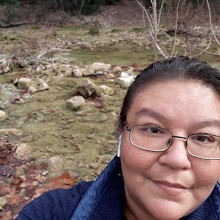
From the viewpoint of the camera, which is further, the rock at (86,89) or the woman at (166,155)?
the rock at (86,89)

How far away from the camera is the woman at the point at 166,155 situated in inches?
38.1

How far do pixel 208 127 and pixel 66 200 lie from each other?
28.8 inches

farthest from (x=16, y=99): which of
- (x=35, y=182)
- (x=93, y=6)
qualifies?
(x=93, y=6)

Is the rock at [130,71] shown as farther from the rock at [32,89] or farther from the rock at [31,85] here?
the rock at [32,89]

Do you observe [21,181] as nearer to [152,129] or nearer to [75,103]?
[75,103]

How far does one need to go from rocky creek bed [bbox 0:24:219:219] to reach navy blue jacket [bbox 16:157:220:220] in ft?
3.82

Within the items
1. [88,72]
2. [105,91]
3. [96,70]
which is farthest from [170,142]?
[96,70]

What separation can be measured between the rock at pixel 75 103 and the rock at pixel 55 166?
133 cm

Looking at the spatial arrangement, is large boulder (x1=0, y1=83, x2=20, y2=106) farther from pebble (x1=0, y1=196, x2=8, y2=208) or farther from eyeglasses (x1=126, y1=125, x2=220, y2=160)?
eyeglasses (x1=126, y1=125, x2=220, y2=160)

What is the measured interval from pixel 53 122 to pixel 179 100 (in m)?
2.94

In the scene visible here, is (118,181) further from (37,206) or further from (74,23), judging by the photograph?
(74,23)

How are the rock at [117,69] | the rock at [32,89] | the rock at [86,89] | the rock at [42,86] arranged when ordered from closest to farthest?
the rock at [86,89] < the rock at [32,89] < the rock at [42,86] < the rock at [117,69]

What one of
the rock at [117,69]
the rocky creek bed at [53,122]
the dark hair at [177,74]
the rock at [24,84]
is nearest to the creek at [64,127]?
the rocky creek bed at [53,122]

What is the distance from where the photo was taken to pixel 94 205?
111 cm
